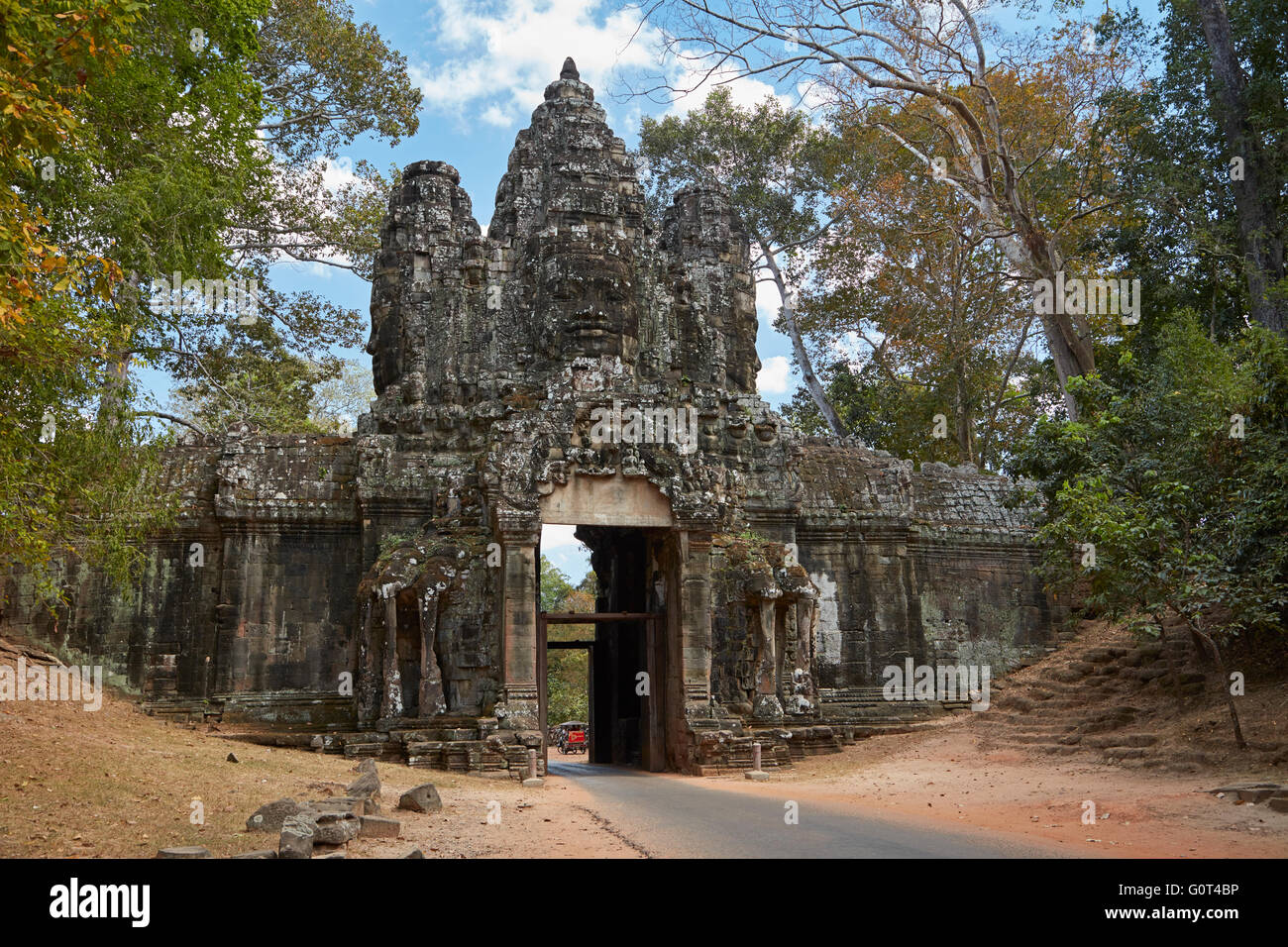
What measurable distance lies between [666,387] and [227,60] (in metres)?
8.45

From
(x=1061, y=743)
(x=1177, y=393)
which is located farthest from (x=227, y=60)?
(x=1061, y=743)

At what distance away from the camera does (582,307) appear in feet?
59.6

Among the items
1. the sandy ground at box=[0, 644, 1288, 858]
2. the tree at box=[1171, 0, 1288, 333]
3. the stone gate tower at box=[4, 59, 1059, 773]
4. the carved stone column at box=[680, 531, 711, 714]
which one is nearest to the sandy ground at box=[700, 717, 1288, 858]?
the sandy ground at box=[0, 644, 1288, 858]

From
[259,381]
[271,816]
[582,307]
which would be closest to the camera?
[271,816]

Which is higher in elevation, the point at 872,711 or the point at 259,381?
the point at 259,381

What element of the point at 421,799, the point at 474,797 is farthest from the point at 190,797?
the point at 474,797

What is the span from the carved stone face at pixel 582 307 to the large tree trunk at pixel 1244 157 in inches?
387

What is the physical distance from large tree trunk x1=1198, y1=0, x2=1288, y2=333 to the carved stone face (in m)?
9.83

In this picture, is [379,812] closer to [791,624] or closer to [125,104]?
[791,624]

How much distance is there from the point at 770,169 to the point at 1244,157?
17752 mm

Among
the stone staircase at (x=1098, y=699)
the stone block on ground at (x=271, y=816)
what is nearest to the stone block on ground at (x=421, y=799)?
the stone block on ground at (x=271, y=816)

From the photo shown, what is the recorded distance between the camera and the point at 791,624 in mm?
16656

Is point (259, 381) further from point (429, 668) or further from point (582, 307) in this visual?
point (429, 668)

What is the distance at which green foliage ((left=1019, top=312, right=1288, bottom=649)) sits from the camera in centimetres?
1205
